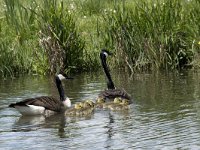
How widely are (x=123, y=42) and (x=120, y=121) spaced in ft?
20.4

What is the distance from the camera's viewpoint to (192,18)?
17938 mm

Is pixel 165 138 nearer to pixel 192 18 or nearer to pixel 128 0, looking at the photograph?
pixel 192 18

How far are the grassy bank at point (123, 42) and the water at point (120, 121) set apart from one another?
2.99 feet

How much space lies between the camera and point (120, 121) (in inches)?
467

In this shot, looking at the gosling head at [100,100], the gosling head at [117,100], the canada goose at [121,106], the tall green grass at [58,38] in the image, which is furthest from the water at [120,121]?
the tall green grass at [58,38]

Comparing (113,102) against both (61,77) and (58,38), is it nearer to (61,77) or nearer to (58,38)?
(61,77)

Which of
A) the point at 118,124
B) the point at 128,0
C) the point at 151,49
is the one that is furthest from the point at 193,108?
the point at 128,0

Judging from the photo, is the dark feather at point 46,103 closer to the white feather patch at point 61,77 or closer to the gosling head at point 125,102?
the white feather patch at point 61,77

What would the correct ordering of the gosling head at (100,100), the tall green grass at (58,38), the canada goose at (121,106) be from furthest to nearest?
the tall green grass at (58,38), the gosling head at (100,100), the canada goose at (121,106)

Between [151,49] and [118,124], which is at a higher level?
[151,49]

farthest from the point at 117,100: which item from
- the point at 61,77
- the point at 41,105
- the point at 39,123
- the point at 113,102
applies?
the point at 39,123

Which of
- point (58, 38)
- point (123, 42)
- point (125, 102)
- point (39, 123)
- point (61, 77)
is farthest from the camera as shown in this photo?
point (58, 38)

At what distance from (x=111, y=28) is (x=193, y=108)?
20.1ft

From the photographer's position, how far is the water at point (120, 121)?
10.0 m
